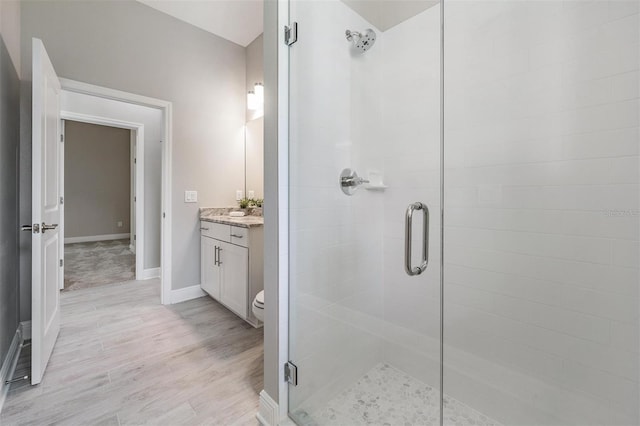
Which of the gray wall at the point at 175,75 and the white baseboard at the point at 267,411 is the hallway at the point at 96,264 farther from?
the white baseboard at the point at 267,411

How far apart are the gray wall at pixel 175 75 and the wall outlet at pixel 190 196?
0.04 meters

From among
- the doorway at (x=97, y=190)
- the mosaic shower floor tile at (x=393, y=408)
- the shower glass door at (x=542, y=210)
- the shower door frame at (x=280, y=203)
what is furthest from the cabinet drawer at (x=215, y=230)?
the doorway at (x=97, y=190)

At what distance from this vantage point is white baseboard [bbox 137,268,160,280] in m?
3.46

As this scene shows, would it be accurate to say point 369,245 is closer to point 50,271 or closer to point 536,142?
point 536,142

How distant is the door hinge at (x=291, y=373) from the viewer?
4.21ft

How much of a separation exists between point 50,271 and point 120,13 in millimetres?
2185

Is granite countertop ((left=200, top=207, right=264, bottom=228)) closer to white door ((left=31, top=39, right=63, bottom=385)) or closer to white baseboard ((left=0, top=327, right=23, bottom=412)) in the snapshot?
white door ((left=31, top=39, right=63, bottom=385))

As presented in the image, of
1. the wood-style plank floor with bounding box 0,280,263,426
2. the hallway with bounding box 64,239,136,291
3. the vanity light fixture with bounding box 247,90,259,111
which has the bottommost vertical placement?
the wood-style plank floor with bounding box 0,280,263,426

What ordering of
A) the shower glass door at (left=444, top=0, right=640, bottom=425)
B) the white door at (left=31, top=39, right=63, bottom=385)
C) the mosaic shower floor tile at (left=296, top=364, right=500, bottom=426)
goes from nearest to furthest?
→ the shower glass door at (left=444, top=0, right=640, bottom=425)
the mosaic shower floor tile at (left=296, top=364, right=500, bottom=426)
the white door at (left=31, top=39, right=63, bottom=385)

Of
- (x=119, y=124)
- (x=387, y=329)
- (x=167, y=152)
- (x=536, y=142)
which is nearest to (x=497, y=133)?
(x=536, y=142)

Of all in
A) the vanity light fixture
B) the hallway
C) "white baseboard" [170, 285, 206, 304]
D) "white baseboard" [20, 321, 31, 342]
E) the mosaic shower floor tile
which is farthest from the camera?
the hallway

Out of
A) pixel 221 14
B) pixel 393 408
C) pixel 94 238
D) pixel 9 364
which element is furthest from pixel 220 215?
pixel 94 238

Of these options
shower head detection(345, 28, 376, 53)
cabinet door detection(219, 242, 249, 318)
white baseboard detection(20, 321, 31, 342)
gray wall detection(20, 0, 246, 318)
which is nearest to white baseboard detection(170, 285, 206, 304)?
gray wall detection(20, 0, 246, 318)

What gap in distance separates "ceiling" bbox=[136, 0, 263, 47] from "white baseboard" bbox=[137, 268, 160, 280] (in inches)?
111
